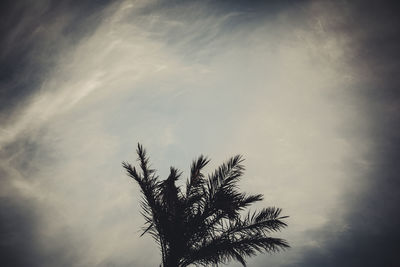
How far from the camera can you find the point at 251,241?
588 cm

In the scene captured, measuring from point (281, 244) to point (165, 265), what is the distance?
10.5 ft

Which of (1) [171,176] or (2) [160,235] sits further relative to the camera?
(1) [171,176]

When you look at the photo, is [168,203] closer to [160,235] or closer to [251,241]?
[160,235]

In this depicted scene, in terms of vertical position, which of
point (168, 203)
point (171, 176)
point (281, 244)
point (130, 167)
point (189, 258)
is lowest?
point (281, 244)

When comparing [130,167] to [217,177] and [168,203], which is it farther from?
Answer: [217,177]

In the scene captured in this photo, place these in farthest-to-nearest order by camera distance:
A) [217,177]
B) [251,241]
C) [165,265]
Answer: [217,177] < [251,241] < [165,265]

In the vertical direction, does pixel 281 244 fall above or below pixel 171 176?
below

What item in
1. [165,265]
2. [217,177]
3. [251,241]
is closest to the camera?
[165,265]

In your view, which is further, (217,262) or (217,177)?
(217,177)

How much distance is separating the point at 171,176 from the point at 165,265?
2326 millimetres

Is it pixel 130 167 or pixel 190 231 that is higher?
pixel 130 167

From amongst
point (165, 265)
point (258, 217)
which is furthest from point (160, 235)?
point (258, 217)

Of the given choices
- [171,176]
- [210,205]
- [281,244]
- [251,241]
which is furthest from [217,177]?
[281,244]

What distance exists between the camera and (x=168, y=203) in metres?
6.01
